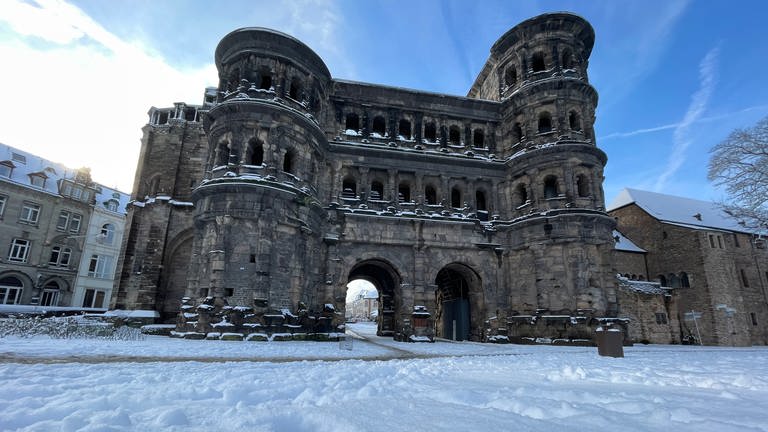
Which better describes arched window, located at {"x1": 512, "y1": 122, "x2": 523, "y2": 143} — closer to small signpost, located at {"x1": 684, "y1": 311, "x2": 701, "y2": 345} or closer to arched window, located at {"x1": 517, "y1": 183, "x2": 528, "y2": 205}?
arched window, located at {"x1": 517, "y1": 183, "x2": 528, "y2": 205}

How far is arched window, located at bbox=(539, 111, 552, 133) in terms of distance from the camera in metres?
21.1

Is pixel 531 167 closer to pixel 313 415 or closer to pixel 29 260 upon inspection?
pixel 313 415

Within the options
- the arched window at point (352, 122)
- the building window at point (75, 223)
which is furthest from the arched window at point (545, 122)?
the building window at point (75, 223)

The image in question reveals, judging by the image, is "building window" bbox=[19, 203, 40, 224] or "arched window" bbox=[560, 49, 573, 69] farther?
"building window" bbox=[19, 203, 40, 224]

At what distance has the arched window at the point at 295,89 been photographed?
1862cm

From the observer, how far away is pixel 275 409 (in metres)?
3.64

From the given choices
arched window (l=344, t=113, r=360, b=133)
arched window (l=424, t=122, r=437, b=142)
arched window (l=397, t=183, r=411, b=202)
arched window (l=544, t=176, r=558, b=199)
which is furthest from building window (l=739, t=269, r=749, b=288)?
arched window (l=344, t=113, r=360, b=133)

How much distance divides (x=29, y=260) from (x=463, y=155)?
34592mm

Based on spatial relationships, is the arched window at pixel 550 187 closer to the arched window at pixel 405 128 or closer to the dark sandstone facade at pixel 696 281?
the arched window at pixel 405 128

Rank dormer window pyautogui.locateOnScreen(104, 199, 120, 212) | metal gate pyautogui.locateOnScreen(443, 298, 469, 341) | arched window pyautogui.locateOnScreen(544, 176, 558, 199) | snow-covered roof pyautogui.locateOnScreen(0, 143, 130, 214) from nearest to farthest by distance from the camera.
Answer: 1. arched window pyautogui.locateOnScreen(544, 176, 558, 199)
2. metal gate pyautogui.locateOnScreen(443, 298, 469, 341)
3. snow-covered roof pyautogui.locateOnScreen(0, 143, 130, 214)
4. dormer window pyautogui.locateOnScreen(104, 199, 120, 212)

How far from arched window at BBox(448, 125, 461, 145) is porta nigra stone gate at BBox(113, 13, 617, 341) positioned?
0.68 ft

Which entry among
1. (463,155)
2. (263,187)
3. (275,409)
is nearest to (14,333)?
(263,187)

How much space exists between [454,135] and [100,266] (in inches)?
1369

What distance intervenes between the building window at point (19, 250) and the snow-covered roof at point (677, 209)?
168 ft
